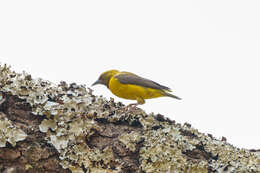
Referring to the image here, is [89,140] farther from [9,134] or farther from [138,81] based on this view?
[138,81]

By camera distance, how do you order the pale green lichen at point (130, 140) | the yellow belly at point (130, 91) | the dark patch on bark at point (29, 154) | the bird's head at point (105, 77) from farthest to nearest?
the bird's head at point (105, 77)
the yellow belly at point (130, 91)
the pale green lichen at point (130, 140)
the dark patch on bark at point (29, 154)

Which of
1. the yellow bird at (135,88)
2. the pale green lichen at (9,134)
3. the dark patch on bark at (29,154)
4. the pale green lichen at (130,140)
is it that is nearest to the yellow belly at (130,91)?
the yellow bird at (135,88)

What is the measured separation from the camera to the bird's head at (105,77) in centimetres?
576

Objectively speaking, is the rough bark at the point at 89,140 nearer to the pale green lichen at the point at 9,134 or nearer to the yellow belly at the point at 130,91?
the pale green lichen at the point at 9,134

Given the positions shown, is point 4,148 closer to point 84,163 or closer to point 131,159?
point 84,163

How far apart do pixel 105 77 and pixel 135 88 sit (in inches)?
28.2

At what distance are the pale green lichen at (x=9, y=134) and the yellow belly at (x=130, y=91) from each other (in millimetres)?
2941

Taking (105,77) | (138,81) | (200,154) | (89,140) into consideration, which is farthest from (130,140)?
(105,77)

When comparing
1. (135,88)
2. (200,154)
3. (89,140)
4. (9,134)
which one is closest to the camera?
(9,134)

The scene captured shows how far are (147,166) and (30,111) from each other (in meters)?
0.97

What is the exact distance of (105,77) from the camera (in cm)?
580

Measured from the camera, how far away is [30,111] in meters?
2.69

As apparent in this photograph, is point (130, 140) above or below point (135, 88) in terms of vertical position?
below

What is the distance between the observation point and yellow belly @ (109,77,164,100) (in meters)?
5.30
